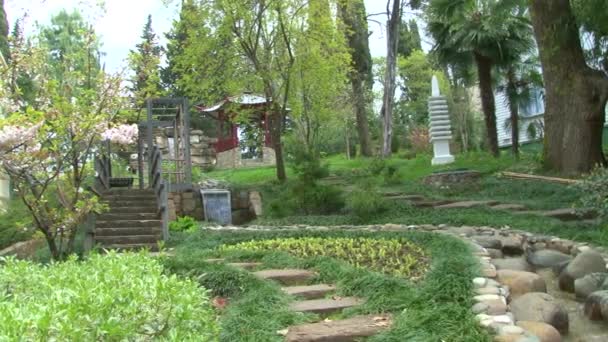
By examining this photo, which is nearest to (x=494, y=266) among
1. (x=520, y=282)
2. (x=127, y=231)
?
(x=520, y=282)

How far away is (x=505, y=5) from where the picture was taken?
15.0 meters

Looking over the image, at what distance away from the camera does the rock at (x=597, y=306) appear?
5419 millimetres

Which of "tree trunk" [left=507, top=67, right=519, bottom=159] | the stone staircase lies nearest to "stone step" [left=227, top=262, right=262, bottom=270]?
the stone staircase

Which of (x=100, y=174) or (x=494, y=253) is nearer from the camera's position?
(x=494, y=253)

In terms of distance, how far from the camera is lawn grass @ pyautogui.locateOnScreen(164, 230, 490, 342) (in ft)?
14.6

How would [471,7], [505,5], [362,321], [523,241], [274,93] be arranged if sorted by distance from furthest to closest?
1. [274,93]
2. [471,7]
3. [505,5]
4. [523,241]
5. [362,321]

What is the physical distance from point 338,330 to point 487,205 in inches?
297

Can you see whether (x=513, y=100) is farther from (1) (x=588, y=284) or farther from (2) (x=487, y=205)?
(1) (x=588, y=284)

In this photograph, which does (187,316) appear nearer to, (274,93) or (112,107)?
(112,107)

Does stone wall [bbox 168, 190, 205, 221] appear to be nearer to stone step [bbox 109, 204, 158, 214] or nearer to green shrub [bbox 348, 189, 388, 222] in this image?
stone step [bbox 109, 204, 158, 214]

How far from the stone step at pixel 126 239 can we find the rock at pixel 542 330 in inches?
258

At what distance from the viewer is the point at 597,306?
18.1 ft

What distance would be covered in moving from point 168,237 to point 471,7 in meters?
10.7

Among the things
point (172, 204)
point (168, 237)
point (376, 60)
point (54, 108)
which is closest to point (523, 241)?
point (168, 237)
